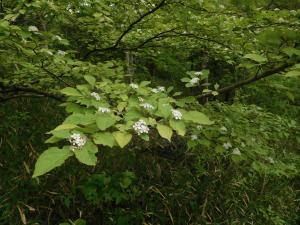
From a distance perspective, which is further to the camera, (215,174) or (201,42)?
(215,174)

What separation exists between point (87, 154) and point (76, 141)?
87 mm

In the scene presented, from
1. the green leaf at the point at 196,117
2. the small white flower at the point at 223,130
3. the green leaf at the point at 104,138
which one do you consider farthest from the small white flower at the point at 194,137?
the green leaf at the point at 104,138

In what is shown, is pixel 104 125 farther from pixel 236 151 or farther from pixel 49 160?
pixel 236 151

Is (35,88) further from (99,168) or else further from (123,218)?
(123,218)

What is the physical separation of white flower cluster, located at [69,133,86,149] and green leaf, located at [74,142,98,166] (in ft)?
0.07

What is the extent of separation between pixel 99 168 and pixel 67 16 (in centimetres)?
228

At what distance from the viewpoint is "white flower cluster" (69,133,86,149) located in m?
1.53

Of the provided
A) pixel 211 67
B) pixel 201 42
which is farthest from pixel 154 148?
pixel 211 67

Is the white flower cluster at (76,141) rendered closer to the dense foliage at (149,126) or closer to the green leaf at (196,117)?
the dense foliage at (149,126)

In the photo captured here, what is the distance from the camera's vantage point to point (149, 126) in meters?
2.63

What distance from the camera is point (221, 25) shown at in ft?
15.0

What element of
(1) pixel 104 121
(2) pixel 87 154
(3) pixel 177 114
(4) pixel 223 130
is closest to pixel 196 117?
(3) pixel 177 114

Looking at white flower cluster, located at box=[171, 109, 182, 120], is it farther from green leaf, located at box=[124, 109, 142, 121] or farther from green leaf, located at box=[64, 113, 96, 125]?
green leaf, located at box=[64, 113, 96, 125]

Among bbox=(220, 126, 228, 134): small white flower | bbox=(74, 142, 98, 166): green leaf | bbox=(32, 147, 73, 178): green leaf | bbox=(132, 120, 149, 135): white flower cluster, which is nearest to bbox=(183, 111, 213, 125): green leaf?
bbox=(132, 120, 149, 135): white flower cluster
